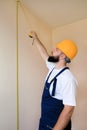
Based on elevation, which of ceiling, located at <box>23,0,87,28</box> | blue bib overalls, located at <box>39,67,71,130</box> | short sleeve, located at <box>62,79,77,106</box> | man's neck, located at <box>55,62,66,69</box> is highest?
ceiling, located at <box>23,0,87,28</box>

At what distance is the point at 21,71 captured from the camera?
222cm

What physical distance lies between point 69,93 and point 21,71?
82 cm

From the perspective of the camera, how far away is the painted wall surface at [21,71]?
6.51ft

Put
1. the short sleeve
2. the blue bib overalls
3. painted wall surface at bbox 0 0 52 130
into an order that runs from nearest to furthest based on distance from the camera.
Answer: the short sleeve
the blue bib overalls
painted wall surface at bbox 0 0 52 130

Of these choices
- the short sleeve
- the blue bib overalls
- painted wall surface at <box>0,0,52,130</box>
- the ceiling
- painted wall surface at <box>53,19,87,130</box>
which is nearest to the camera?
the short sleeve

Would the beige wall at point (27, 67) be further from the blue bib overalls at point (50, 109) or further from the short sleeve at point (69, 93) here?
the short sleeve at point (69, 93)

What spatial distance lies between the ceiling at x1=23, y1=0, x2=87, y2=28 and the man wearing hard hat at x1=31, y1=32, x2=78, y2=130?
25.2 inches

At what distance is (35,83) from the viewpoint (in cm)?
247

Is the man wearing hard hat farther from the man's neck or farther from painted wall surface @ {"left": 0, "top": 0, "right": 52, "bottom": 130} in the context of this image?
painted wall surface @ {"left": 0, "top": 0, "right": 52, "bottom": 130}

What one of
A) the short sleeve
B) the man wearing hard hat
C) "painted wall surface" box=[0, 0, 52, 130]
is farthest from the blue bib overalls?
"painted wall surface" box=[0, 0, 52, 130]

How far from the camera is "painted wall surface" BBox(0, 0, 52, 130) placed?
1985mm

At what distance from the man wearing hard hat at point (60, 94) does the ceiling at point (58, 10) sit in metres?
0.64

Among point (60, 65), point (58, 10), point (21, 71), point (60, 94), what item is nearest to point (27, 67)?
point (21, 71)

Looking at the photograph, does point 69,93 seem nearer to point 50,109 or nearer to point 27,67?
point 50,109
